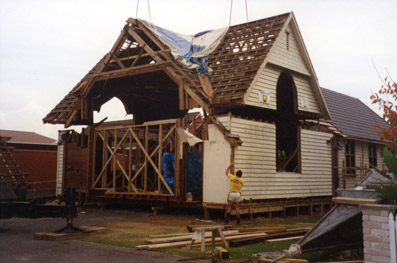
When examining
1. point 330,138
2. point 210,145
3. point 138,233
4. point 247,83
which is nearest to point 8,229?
point 138,233

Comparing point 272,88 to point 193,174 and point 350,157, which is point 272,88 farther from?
point 350,157

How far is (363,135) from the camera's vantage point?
2584cm

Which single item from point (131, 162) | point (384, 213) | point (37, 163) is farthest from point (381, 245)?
point (37, 163)

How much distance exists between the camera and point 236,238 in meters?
10.9

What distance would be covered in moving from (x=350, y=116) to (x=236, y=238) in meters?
19.4

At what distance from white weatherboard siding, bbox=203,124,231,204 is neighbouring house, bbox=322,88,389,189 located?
906 centimetres

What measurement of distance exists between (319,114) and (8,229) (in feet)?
48.4

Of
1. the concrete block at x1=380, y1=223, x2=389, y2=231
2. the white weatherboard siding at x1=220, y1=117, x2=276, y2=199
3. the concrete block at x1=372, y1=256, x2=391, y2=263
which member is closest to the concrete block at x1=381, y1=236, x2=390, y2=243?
the concrete block at x1=380, y1=223, x2=389, y2=231

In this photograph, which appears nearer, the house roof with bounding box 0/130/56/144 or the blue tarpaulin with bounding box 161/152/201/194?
the blue tarpaulin with bounding box 161/152/201/194

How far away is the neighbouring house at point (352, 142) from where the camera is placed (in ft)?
75.4

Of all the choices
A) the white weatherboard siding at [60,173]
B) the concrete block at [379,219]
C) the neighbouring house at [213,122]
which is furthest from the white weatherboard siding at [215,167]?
the white weatherboard siding at [60,173]

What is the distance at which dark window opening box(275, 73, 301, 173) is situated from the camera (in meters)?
19.9

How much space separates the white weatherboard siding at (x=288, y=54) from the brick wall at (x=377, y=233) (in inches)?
439

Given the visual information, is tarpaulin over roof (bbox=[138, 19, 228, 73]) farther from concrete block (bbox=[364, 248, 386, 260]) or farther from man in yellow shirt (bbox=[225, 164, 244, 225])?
concrete block (bbox=[364, 248, 386, 260])
